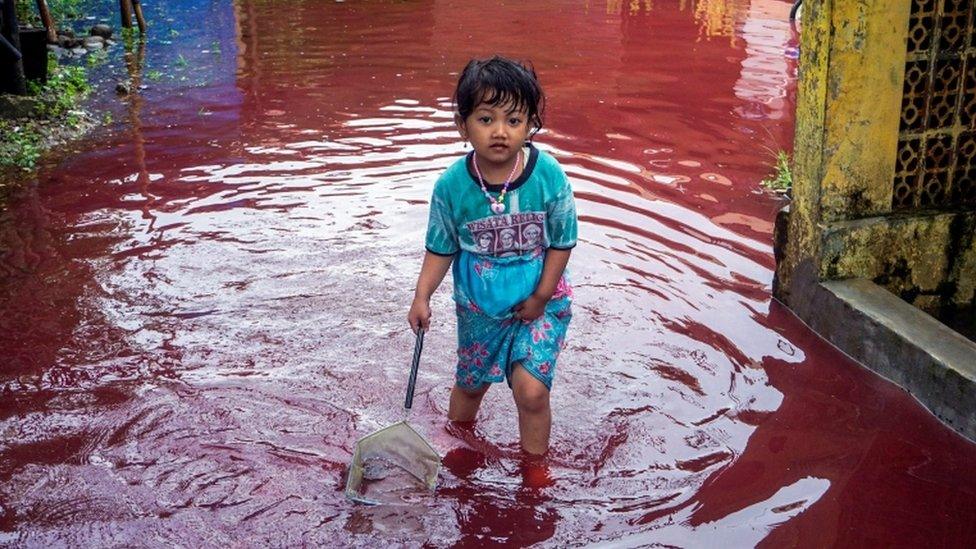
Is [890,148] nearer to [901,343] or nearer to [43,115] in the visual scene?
[901,343]

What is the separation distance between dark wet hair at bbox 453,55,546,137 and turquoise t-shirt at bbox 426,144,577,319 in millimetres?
248

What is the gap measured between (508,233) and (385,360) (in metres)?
1.40

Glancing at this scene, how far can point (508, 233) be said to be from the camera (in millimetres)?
3463

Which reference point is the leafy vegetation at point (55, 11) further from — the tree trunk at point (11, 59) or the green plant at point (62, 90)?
the tree trunk at point (11, 59)

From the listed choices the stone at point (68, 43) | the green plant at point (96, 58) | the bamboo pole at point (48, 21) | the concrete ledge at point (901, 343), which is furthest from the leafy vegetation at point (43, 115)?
the concrete ledge at point (901, 343)

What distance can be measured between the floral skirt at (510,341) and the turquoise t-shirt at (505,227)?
0.06 meters

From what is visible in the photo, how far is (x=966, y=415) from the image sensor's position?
12.8 feet

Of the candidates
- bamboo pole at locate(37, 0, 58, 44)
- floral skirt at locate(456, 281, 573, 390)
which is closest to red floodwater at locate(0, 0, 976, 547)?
floral skirt at locate(456, 281, 573, 390)

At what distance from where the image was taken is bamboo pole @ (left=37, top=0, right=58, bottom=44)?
1104 centimetres

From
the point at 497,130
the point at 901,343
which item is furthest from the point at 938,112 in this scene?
the point at 497,130

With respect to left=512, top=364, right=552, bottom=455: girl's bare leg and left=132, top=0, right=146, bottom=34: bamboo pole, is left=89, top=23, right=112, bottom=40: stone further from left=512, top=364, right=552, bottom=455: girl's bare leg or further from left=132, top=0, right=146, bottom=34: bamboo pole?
left=512, top=364, right=552, bottom=455: girl's bare leg

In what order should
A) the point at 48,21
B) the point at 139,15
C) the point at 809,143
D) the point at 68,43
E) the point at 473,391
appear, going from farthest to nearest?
the point at 139,15 < the point at 68,43 < the point at 48,21 < the point at 809,143 < the point at 473,391

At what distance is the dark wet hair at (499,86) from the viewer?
320 cm

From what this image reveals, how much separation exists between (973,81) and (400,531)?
3303 millimetres
